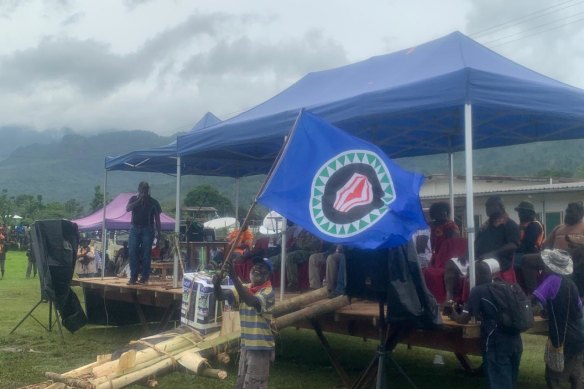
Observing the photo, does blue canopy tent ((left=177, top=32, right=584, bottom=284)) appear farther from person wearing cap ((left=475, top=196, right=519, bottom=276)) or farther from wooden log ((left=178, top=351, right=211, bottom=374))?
wooden log ((left=178, top=351, right=211, bottom=374))

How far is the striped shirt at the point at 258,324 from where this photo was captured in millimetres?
5941

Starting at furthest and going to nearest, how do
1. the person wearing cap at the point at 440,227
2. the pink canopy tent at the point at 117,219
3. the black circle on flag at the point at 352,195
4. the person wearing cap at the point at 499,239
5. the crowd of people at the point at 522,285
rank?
the pink canopy tent at the point at 117,219
the person wearing cap at the point at 440,227
the person wearing cap at the point at 499,239
the crowd of people at the point at 522,285
the black circle on flag at the point at 352,195

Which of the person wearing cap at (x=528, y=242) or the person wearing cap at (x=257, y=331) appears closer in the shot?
the person wearing cap at (x=257, y=331)

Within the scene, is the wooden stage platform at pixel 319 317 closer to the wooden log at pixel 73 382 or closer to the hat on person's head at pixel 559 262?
the hat on person's head at pixel 559 262

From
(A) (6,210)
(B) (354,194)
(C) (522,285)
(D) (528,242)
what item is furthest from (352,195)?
(A) (6,210)

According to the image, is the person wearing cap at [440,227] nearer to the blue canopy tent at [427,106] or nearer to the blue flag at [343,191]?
the blue canopy tent at [427,106]

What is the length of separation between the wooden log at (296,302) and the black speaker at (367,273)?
2.97 ft

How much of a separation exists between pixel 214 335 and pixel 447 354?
13.6ft

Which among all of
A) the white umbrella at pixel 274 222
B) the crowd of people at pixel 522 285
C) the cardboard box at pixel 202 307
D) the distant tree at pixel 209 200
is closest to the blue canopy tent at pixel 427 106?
the crowd of people at pixel 522 285

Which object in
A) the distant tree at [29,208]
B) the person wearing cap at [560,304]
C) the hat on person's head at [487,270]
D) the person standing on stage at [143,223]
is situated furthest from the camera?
the distant tree at [29,208]

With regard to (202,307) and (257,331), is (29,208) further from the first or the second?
(257,331)

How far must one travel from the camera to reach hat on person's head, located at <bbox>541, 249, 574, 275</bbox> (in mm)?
6164

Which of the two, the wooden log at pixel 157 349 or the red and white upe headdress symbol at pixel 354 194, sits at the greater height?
the red and white upe headdress symbol at pixel 354 194

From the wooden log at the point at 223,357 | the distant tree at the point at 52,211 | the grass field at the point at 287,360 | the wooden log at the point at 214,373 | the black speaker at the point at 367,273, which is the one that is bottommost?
the grass field at the point at 287,360
